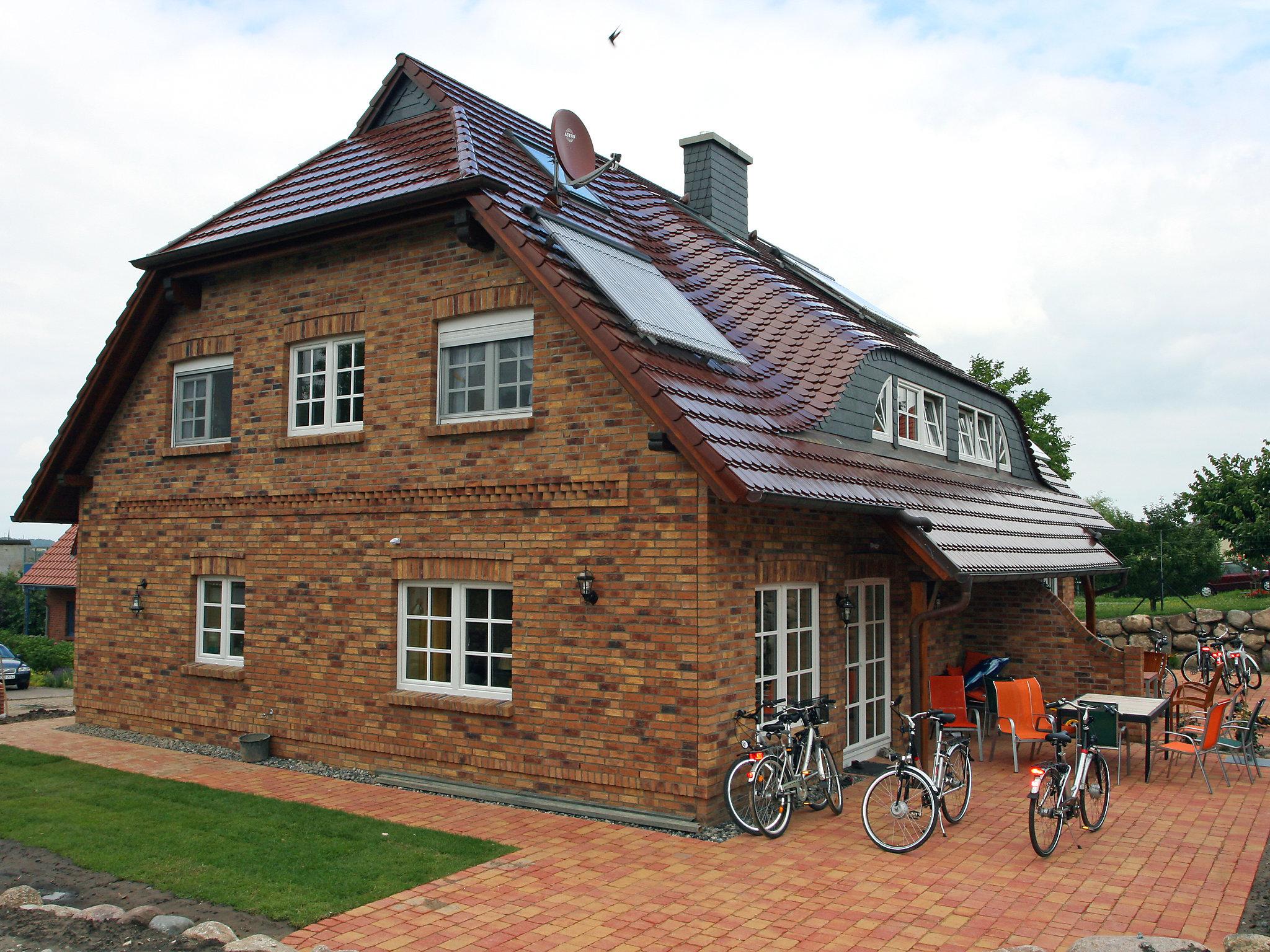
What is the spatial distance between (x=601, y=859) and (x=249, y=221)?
8.56m

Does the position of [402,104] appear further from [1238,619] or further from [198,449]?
[1238,619]

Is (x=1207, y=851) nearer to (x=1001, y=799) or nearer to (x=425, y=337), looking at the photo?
(x=1001, y=799)

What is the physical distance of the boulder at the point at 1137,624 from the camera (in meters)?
23.0

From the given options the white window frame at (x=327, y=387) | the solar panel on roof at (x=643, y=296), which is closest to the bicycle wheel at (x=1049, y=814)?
the solar panel on roof at (x=643, y=296)

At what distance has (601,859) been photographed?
25.2 ft

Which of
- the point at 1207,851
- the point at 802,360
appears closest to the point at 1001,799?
the point at 1207,851

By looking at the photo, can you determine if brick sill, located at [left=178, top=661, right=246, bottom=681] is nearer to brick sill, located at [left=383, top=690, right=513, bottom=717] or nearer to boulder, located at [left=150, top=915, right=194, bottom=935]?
brick sill, located at [left=383, top=690, right=513, bottom=717]

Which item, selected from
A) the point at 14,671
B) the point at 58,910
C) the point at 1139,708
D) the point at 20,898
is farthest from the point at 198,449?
the point at 14,671

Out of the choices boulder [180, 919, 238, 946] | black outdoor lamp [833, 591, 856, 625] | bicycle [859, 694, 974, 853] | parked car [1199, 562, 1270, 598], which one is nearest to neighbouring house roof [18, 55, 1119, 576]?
black outdoor lamp [833, 591, 856, 625]

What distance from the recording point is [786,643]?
31.8 ft

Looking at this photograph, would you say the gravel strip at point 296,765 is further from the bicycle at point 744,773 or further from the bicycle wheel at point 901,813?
the bicycle wheel at point 901,813

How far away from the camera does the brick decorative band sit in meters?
9.21

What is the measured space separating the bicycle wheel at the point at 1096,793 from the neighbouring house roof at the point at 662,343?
2061 mm

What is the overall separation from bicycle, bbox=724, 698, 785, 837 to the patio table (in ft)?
14.0
